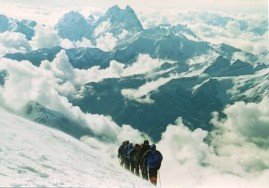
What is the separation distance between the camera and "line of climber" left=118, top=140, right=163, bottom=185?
30875mm

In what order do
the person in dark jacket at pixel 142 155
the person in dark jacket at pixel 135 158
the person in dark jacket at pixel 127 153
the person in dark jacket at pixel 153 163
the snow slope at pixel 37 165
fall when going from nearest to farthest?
the snow slope at pixel 37 165 → the person in dark jacket at pixel 153 163 → the person in dark jacket at pixel 142 155 → the person in dark jacket at pixel 135 158 → the person in dark jacket at pixel 127 153

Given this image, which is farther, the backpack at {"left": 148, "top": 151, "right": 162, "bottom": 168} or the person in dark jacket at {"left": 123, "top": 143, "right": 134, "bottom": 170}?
the person in dark jacket at {"left": 123, "top": 143, "right": 134, "bottom": 170}

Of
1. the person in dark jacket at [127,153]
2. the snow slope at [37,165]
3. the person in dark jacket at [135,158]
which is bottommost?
the snow slope at [37,165]

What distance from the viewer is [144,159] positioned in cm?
3162

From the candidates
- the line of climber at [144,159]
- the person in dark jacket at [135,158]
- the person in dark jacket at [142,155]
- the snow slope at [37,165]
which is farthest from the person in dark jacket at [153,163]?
the snow slope at [37,165]

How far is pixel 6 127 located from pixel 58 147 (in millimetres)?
3504

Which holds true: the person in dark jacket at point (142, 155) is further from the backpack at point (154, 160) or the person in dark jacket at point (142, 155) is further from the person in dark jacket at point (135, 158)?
the backpack at point (154, 160)

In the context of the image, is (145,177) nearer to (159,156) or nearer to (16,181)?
(159,156)

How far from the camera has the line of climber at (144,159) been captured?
30.9 m

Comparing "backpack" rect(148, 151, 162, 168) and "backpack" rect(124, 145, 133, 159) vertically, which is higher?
"backpack" rect(124, 145, 133, 159)

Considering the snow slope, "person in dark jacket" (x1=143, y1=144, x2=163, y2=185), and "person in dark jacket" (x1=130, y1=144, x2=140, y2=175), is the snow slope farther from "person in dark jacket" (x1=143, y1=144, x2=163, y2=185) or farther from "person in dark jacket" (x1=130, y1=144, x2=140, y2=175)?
"person in dark jacket" (x1=130, y1=144, x2=140, y2=175)

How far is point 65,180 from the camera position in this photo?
19.0 metres

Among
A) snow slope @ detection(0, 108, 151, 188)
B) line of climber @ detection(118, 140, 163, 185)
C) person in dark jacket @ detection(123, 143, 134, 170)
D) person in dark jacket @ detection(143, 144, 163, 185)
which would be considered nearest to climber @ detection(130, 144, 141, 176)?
line of climber @ detection(118, 140, 163, 185)

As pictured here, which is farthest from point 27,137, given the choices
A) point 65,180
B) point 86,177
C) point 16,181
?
point 16,181
